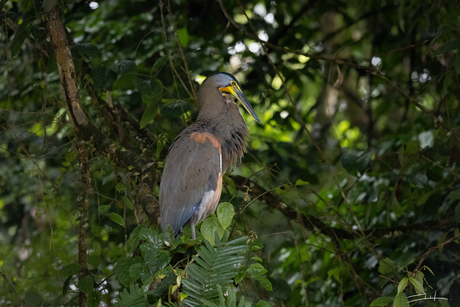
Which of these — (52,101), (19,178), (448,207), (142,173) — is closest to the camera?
(142,173)

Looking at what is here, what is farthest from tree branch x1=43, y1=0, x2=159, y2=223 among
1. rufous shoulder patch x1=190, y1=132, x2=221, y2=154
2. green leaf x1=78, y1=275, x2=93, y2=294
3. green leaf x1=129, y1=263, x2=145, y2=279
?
green leaf x1=129, y1=263, x2=145, y2=279

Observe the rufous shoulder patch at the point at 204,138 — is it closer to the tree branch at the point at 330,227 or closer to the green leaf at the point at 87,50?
the tree branch at the point at 330,227

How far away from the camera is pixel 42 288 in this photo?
383 cm

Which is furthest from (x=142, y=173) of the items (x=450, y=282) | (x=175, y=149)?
(x=450, y=282)

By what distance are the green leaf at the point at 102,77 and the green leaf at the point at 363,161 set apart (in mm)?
2030

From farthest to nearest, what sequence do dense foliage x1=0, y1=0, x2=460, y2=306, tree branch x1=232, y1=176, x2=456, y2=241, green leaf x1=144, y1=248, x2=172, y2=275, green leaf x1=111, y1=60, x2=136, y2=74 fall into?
1. tree branch x1=232, y1=176, x2=456, y2=241
2. green leaf x1=111, y1=60, x2=136, y2=74
3. dense foliage x1=0, y1=0, x2=460, y2=306
4. green leaf x1=144, y1=248, x2=172, y2=275

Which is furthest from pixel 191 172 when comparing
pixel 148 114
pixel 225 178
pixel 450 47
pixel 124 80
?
pixel 450 47

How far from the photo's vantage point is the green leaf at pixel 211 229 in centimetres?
197

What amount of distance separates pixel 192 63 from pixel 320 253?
89.1 inches

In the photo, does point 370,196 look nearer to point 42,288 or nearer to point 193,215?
point 193,215

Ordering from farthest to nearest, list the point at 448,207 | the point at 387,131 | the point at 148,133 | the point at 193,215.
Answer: the point at 387,131, the point at 148,133, the point at 448,207, the point at 193,215

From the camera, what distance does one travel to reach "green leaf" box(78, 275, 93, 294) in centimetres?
252

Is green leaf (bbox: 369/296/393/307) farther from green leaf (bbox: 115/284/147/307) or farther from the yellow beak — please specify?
the yellow beak

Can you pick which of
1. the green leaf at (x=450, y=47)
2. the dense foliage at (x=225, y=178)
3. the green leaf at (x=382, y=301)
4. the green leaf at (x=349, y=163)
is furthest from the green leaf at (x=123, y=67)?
the green leaf at (x=382, y=301)
